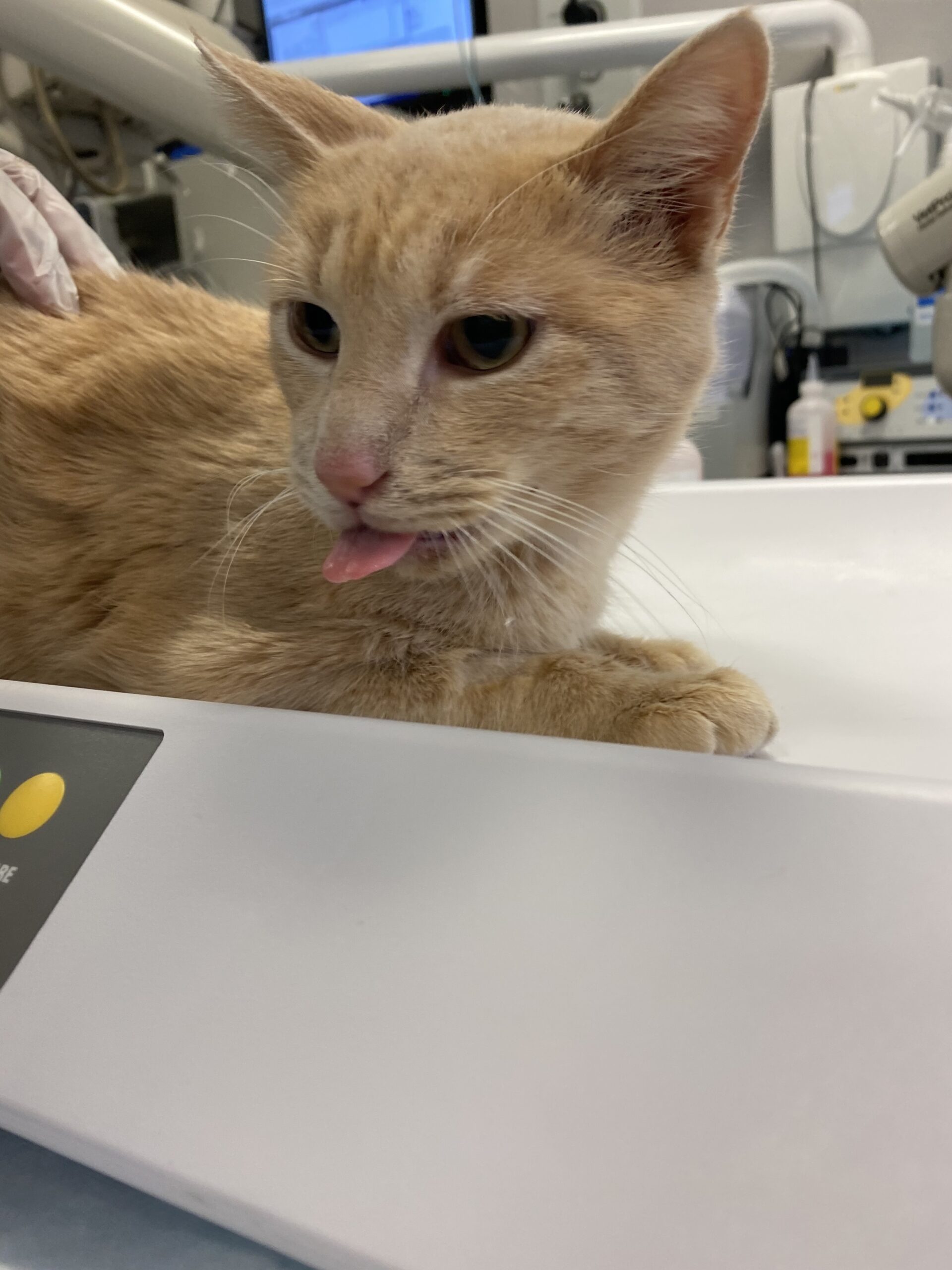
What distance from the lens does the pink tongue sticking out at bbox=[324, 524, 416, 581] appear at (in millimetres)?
632

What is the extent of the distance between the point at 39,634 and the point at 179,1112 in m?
0.66

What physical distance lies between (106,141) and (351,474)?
172 cm

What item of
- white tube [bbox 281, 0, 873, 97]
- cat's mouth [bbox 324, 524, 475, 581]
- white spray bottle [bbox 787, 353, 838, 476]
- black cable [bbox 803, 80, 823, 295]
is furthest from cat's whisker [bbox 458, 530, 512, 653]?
black cable [bbox 803, 80, 823, 295]

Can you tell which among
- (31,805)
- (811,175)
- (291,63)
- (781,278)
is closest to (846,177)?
(811,175)

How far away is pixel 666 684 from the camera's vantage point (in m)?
0.66

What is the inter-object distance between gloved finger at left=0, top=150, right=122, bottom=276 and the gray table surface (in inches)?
41.0

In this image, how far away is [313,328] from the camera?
2.46 feet

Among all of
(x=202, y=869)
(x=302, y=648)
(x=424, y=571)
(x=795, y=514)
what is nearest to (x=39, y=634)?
(x=302, y=648)

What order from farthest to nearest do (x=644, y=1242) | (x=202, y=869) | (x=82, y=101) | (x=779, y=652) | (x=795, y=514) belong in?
(x=82, y=101), (x=795, y=514), (x=779, y=652), (x=202, y=869), (x=644, y=1242)

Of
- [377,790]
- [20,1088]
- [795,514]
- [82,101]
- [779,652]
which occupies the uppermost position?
[82,101]

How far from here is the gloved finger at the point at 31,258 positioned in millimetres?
944

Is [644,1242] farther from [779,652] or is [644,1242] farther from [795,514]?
[795,514]

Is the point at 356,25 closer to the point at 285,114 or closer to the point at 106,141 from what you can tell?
the point at 106,141

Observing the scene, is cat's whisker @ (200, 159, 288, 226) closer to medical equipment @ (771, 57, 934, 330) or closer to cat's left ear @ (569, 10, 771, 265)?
cat's left ear @ (569, 10, 771, 265)
